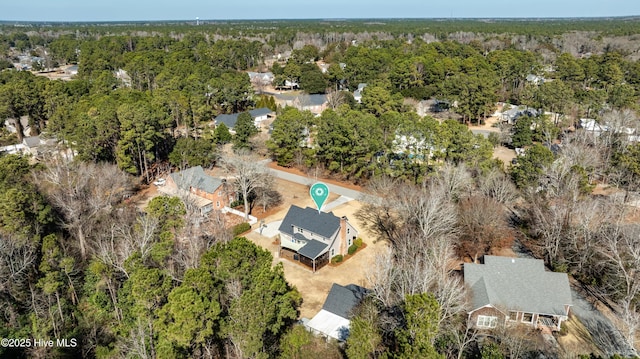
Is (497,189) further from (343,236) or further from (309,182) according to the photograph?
(309,182)

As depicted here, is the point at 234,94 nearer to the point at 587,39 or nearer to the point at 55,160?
the point at 55,160

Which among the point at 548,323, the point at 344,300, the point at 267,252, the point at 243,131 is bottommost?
the point at 548,323

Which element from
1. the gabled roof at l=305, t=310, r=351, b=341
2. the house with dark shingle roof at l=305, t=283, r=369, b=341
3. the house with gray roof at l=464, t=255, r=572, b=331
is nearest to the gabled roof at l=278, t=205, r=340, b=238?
the house with dark shingle roof at l=305, t=283, r=369, b=341

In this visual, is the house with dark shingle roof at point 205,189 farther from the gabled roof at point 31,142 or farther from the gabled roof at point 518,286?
the gabled roof at point 31,142

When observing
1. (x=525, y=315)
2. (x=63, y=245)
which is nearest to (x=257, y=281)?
(x=525, y=315)

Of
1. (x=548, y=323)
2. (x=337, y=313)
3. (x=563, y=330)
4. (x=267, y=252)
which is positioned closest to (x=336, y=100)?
(x=337, y=313)

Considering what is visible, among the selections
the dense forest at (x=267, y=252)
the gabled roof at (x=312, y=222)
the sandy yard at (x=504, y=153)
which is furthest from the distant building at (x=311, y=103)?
the gabled roof at (x=312, y=222)

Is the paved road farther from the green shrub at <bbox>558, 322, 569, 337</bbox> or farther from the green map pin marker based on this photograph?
the green shrub at <bbox>558, 322, 569, 337</bbox>
